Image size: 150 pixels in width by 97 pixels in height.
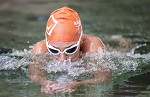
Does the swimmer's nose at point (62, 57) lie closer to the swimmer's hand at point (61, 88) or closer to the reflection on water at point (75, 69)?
the reflection on water at point (75, 69)

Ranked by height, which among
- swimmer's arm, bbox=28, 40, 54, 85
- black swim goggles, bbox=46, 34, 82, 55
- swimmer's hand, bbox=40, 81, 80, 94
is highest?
black swim goggles, bbox=46, 34, 82, 55

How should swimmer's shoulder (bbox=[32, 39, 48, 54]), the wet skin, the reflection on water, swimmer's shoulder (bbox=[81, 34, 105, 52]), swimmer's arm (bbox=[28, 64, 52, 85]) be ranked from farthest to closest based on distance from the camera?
1. swimmer's shoulder (bbox=[32, 39, 48, 54])
2. swimmer's shoulder (bbox=[81, 34, 105, 52])
3. swimmer's arm (bbox=[28, 64, 52, 85])
4. the reflection on water
5. the wet skin

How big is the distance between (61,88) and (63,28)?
115cm

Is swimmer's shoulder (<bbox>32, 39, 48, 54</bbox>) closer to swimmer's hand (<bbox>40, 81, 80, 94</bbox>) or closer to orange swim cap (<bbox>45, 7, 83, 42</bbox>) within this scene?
orange swim cap (<bbox>45, 7, 83, 42</bbox>)

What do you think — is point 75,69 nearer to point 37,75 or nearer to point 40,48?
point 37,75

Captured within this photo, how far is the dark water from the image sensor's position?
6.00 metres

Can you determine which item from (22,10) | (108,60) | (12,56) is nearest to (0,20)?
(22,10)

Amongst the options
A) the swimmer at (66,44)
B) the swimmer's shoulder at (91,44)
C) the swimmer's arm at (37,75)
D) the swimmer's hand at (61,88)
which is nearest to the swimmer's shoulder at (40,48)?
the swimmer at (66,44)

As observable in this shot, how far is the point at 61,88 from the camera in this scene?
563cm

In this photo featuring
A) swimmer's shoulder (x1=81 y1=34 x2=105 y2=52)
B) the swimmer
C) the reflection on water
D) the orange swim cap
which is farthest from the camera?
swimmer's shoulder (x1=81 y1=34 x2=105 y2=52)

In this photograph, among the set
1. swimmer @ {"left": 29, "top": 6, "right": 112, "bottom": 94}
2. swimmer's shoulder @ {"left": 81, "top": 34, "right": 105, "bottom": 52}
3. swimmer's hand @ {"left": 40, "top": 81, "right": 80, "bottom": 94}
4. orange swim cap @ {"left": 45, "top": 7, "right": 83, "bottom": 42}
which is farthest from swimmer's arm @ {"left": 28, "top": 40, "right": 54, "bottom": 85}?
swimmer's shoulder @ {"left": 81, "top": 34, "right": 105, "bottom": 52}

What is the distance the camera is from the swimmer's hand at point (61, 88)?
218 inches

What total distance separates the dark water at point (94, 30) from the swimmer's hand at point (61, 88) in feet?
0.33

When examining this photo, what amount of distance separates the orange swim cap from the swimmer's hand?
2.58 ft
